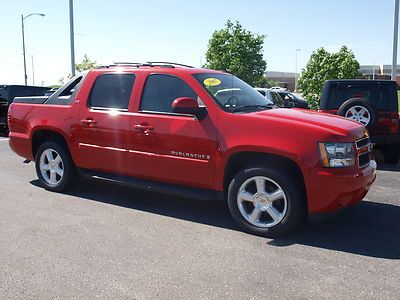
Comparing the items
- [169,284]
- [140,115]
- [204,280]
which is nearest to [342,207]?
[204,280]

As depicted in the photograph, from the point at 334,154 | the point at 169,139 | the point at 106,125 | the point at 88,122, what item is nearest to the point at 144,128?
the point at 169,139

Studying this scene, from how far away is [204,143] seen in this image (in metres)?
4.84

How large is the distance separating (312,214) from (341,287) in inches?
41.1

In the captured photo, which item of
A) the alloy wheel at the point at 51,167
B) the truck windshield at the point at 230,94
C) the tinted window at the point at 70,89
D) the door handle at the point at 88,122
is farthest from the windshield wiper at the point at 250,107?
the alloy wheel at the point at 51,167

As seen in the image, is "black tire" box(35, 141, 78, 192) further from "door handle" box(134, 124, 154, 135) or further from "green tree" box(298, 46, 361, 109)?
"green tree" box(298, 46, 361, 109)

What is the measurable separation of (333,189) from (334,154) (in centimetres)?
34

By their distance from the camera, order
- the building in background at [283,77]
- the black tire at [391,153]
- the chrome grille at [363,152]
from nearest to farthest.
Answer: the chrome grille at [363,152] < the black tire at [391,153] < the building in background at [283,77]

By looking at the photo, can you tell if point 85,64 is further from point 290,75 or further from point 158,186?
point 290,75

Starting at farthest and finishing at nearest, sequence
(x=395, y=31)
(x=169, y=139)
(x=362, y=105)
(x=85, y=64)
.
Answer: (x=85, y=64) < (x=395, y=31) < (x=362, y=105) < (x=169, y=139)

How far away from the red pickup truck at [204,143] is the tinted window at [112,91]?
0.05ft

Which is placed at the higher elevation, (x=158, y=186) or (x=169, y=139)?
(x=169, y=139)

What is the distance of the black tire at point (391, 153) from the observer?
28.8 feet

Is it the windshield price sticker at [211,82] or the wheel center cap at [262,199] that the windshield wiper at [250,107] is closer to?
the windshield price sticker at [211,82]

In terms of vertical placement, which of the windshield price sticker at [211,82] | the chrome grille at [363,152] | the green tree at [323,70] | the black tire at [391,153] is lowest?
the black tire at [391,153]
